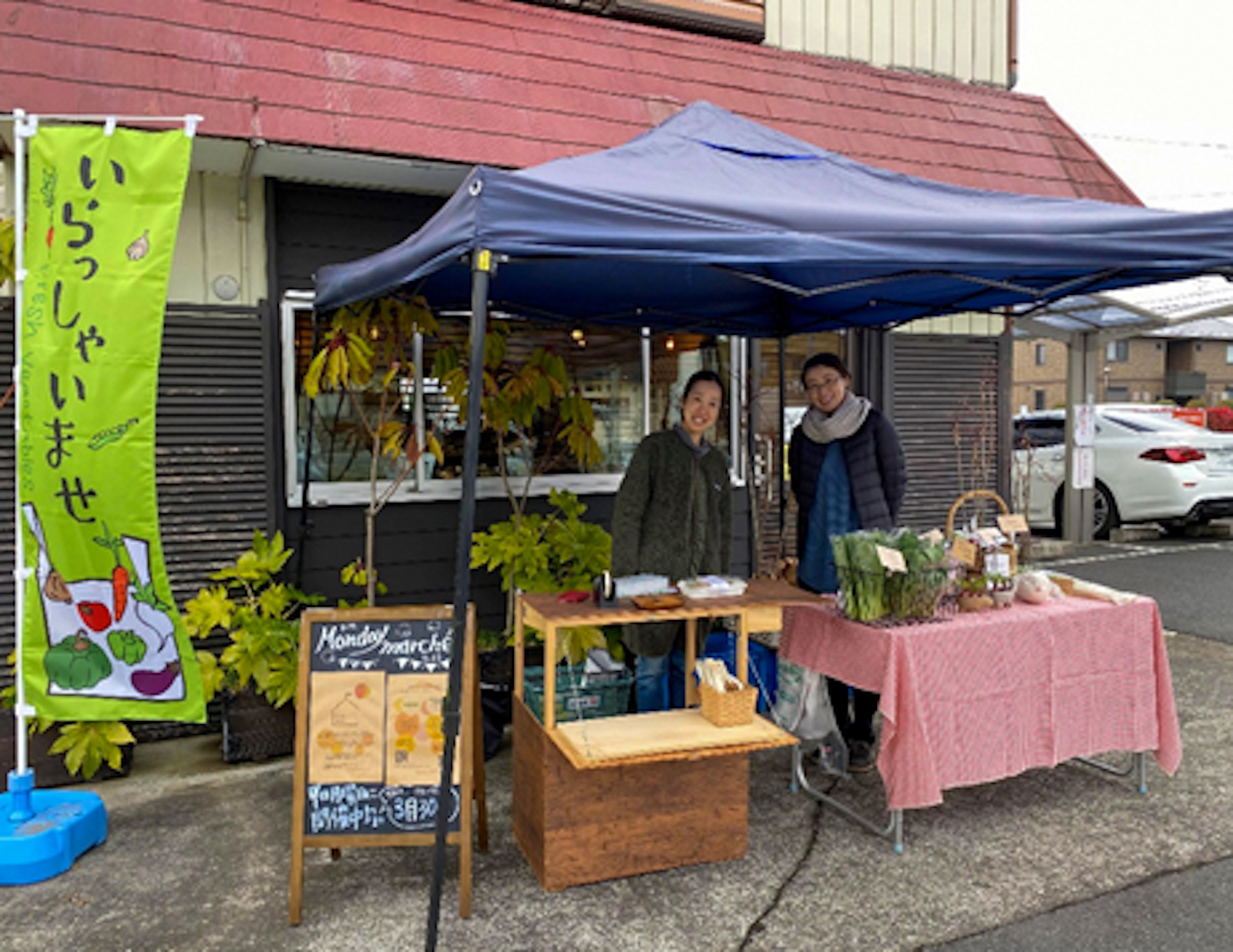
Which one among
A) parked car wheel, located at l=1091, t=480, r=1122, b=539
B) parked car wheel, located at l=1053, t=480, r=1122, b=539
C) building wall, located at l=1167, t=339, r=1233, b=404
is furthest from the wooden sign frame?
building wall, located at l=1167, t=339, r=1233, b=404

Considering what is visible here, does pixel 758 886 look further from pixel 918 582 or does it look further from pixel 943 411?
pixel 943 411

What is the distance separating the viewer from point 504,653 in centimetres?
466

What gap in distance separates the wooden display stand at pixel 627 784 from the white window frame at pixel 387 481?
4.76 ft

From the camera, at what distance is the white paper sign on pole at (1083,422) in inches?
396

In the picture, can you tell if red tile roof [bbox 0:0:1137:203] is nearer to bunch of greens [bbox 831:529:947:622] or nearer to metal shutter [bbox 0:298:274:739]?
metal shutter [bbox 0:298:274:739]

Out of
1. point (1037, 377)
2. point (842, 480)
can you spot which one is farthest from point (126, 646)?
point (1037, 377)

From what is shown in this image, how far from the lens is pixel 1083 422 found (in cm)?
1005

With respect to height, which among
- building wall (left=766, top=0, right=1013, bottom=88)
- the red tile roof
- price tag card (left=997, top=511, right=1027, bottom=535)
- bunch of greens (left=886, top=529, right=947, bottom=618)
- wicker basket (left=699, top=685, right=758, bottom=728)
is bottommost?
wicker basket (left=699, top=685, right=758, bottom=728)

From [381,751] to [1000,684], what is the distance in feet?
7.35

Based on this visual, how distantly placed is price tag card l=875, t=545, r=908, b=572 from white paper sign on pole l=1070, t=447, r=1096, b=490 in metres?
7.95

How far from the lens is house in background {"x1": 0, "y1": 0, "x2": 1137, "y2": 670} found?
422 centimetres

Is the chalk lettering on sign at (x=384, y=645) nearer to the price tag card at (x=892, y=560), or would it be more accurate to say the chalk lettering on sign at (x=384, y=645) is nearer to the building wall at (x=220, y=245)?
the price tag card at (x=892, y=560)

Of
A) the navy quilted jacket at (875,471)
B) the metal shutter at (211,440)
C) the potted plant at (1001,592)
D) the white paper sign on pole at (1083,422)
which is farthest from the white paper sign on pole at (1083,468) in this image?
the metal shutter at (211,440)

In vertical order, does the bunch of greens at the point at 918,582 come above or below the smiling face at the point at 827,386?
below
